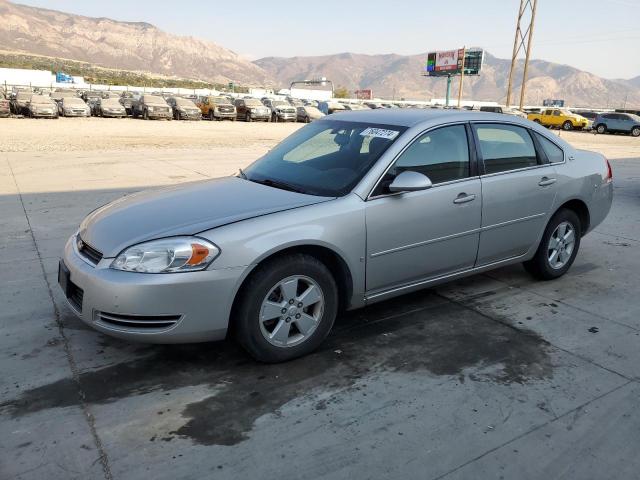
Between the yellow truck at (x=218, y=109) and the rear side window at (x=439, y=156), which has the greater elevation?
the rear side window at (x=439, y=156)

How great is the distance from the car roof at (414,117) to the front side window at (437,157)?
11cm

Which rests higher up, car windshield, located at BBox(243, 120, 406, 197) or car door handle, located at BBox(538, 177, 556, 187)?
car windshield, located at BBox(243, 120, 406, 197)

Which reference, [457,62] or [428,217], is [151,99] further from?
[457,62]

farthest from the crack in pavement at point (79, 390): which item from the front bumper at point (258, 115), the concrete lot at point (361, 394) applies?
the front bumper at point (258, 115)

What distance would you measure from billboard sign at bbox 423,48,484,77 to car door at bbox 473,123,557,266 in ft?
239

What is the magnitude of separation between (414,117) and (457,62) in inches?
2923

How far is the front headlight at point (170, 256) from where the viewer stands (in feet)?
10.1

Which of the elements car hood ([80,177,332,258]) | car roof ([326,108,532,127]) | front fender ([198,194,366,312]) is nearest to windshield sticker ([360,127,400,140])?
car roof ([326,108,532,127])

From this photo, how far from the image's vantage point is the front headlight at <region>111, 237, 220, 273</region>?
121 inches

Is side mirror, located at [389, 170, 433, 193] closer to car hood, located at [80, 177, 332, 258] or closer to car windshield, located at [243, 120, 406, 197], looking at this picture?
car windshield, located at [243, 120, 406, 197]

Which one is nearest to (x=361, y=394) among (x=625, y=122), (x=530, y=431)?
(x=530, y=431)

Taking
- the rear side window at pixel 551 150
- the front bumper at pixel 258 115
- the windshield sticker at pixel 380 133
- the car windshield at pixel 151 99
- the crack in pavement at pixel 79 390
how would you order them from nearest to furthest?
1. the crack in pavement at pixel 79 390
2. the windshield sticker at pixel 380 133
3. the rear side window at pixel 551 150
4. the car windshield at pixel 151 99
5. the front bumper at pixel 258 115

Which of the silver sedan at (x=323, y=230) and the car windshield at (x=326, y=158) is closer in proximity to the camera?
the silver sedan at (x=323, y=230)

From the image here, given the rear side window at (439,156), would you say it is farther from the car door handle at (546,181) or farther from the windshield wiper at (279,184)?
the car door handle at (546,181)
